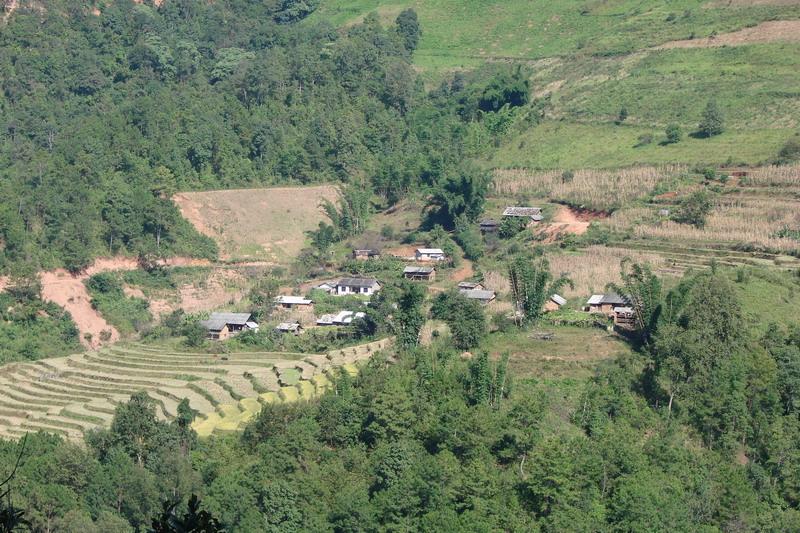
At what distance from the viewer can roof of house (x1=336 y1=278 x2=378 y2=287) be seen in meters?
56.5

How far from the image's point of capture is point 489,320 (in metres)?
46.7

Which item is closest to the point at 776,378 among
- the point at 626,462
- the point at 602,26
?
the point at 626,462

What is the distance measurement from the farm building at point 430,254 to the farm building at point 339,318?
6.71 metres

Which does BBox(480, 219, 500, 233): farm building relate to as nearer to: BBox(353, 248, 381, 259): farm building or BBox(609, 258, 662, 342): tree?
BBox(353, 248, 381, 259): farm building

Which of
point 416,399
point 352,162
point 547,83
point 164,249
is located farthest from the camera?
point 547,83

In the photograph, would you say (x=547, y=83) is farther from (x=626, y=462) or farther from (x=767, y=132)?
(x=626, y=462)

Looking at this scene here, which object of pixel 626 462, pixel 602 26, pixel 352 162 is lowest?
pixel 626 462

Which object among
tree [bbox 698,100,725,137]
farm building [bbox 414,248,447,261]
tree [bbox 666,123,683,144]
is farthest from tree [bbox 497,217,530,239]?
tree [bbox 698,100,725,137]

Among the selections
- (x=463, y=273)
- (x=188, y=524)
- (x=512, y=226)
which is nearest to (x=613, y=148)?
(x=512, y=226)

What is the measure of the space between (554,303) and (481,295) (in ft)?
11.1

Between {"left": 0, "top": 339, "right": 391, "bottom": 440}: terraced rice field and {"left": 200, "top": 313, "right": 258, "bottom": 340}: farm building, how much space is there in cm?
211

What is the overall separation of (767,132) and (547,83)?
1855 cm

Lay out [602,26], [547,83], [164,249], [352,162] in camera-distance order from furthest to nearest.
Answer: [602,26] < [547,83] < [352,162] < [164,249]

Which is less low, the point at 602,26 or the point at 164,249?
the point at 602,26
